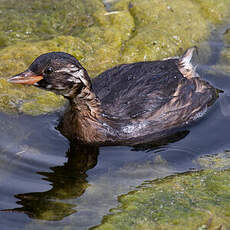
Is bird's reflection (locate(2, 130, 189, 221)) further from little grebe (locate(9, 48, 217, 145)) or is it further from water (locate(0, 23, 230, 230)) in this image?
little grebe (locate(9, 48, 217, 145))

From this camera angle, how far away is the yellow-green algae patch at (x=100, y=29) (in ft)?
26.1

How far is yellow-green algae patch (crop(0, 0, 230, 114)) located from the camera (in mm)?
7949

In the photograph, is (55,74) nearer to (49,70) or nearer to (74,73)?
(49,70)

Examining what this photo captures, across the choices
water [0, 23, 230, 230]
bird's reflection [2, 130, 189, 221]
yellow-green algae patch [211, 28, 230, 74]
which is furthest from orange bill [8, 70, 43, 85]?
yellow-green algae patch [211, 28, 230, 74]

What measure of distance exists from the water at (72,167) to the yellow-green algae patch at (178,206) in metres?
0.23

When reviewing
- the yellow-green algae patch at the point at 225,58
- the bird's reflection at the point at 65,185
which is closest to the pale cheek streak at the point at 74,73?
the bird's reflection at the point at 65,185

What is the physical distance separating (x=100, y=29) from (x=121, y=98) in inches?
104

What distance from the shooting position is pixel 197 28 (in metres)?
9.09

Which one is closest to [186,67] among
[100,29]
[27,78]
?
[100,29]

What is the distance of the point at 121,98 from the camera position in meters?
6.34

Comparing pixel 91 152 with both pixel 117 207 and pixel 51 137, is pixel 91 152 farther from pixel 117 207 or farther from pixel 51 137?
pixel 117 207

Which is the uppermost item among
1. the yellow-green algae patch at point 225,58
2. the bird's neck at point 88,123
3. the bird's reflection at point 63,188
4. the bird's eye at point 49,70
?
the bird's eye at point 49,70

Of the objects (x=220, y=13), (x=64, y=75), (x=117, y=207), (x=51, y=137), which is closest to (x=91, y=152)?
(x=51, y=137)

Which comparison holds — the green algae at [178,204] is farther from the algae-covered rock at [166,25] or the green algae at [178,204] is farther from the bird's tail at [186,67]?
the algae-covered rock at [166,25]
